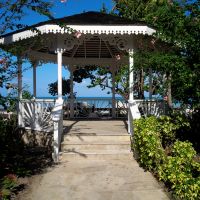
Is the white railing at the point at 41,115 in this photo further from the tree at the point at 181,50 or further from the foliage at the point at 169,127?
the tree at the point at 181,50

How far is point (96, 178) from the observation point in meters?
8.45

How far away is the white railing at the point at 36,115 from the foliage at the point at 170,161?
10.4 feet

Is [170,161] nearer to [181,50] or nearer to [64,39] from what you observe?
[181,50]

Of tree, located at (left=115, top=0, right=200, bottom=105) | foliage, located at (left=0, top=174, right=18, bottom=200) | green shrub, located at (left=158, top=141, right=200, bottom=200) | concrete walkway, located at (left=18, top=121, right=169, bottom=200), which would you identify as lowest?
concrete walkway, located at (left=18, top=121, right=169, bottom=200)

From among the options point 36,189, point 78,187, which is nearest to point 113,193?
point 78,187

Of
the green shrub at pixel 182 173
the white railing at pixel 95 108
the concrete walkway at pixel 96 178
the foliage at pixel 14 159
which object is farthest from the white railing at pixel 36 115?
the green shrub at pixel 182 173

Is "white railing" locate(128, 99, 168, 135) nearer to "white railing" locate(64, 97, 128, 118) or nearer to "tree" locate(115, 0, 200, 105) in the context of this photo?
"tree" locate(115, 0, 200, 105)

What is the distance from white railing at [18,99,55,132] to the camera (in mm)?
12078

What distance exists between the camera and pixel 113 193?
736cm

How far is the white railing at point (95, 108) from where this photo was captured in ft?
60.6

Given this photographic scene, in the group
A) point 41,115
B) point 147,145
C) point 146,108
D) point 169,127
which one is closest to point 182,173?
point 147,145

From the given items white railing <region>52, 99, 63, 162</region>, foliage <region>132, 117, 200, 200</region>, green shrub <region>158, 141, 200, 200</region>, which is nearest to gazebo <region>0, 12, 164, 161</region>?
white railing <region>52, 99, 63, 162</region>

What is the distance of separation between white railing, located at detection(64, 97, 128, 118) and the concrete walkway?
269 inches

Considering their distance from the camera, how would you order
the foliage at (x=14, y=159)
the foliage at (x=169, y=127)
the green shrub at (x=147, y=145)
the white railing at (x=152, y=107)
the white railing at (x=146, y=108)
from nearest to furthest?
1. the foliage at (x=14, y=159)
2. the green shrub at (x=147, y=145)
3. the foliage at (x=169, y=127)
4. the white railing at (x=146, y=108)
5. the white railing at (x=152, y=107)
